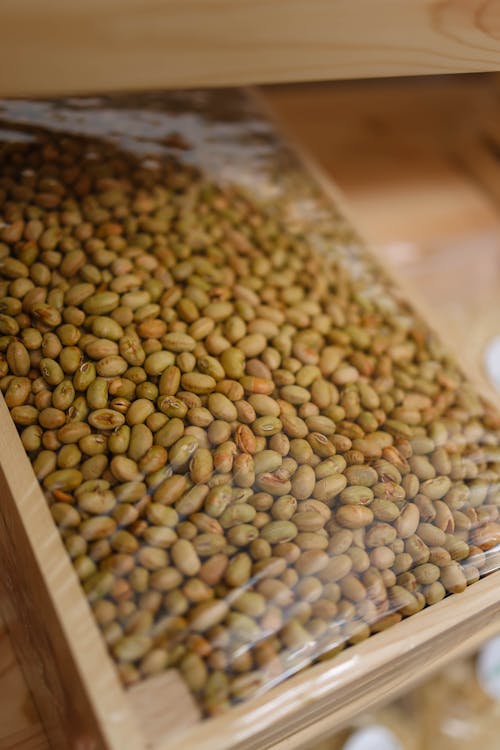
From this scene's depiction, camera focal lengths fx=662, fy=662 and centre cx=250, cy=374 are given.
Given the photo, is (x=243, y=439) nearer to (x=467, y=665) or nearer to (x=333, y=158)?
(x=467, y=665)

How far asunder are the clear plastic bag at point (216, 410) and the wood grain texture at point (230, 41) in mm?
250

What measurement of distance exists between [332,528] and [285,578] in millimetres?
66

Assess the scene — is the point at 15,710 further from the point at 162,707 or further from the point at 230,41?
the point at 230,41

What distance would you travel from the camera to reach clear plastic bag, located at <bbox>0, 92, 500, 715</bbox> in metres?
0.54

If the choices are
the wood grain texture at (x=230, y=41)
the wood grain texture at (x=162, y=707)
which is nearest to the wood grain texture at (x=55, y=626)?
the wood grain texture at (x=162, y=707)

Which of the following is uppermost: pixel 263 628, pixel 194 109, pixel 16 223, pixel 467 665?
pixel 194 109

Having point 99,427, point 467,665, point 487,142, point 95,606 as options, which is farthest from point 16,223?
point 487,142

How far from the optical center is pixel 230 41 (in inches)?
19.2

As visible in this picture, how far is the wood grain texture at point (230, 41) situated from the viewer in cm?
43

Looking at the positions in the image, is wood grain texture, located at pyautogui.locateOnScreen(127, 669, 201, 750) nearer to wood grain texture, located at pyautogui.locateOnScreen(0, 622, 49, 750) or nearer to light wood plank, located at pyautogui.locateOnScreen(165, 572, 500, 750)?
light wood plank, located at pyautogui.locateOnScreen(165, 572, 500, 750)

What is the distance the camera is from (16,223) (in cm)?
71

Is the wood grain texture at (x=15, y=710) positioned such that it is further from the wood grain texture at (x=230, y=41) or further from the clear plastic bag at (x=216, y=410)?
the wood grain texture at (x=230, y=41)

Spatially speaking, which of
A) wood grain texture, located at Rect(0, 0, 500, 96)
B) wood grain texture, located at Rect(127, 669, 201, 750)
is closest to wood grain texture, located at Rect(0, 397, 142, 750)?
wood grain texture, located at Rect(127, 669, 201, 750)

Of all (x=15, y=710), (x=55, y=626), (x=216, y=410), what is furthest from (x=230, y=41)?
(x=15, y=710)
